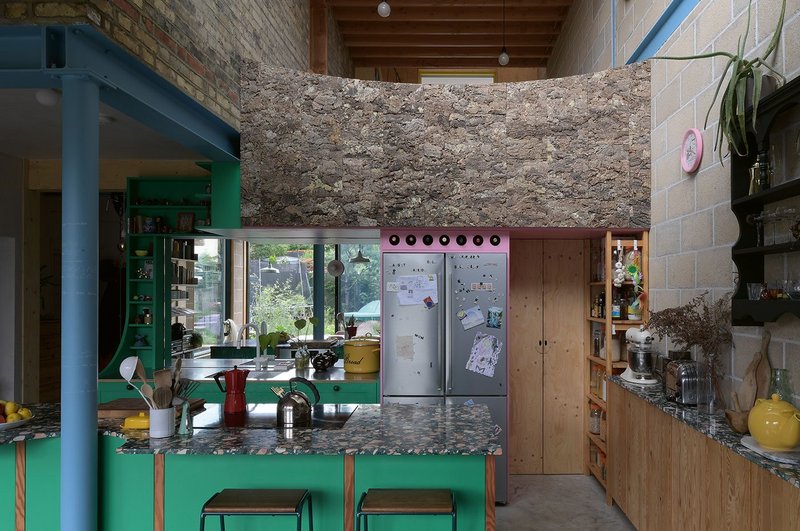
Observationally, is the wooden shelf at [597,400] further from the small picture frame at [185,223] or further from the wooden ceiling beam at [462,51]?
the wooden ceiling beam at [462,51]

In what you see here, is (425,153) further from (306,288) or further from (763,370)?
(306,288)

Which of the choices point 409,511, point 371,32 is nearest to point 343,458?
point 409,511

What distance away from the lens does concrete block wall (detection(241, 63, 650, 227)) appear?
4.61 m

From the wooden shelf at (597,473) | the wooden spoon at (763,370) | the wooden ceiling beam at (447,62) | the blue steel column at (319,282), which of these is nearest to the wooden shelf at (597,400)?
the wooden shelf at (597,473)

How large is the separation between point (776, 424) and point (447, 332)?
263cm

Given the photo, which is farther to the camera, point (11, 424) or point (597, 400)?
point (597, 400)

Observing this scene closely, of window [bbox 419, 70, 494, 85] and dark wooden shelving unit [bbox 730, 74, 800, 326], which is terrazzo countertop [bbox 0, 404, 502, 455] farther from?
window [bbox 419, 70, 494, 85]

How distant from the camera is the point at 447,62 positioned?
857cm

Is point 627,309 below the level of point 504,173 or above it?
below

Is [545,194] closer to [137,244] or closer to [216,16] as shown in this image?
[216,16]

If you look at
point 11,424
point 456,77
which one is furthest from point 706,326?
point 456,77

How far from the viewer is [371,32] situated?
761 centimetres

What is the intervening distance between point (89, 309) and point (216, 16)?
2305 millimetres

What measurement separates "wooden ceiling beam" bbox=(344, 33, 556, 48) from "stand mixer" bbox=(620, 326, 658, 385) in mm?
4827
